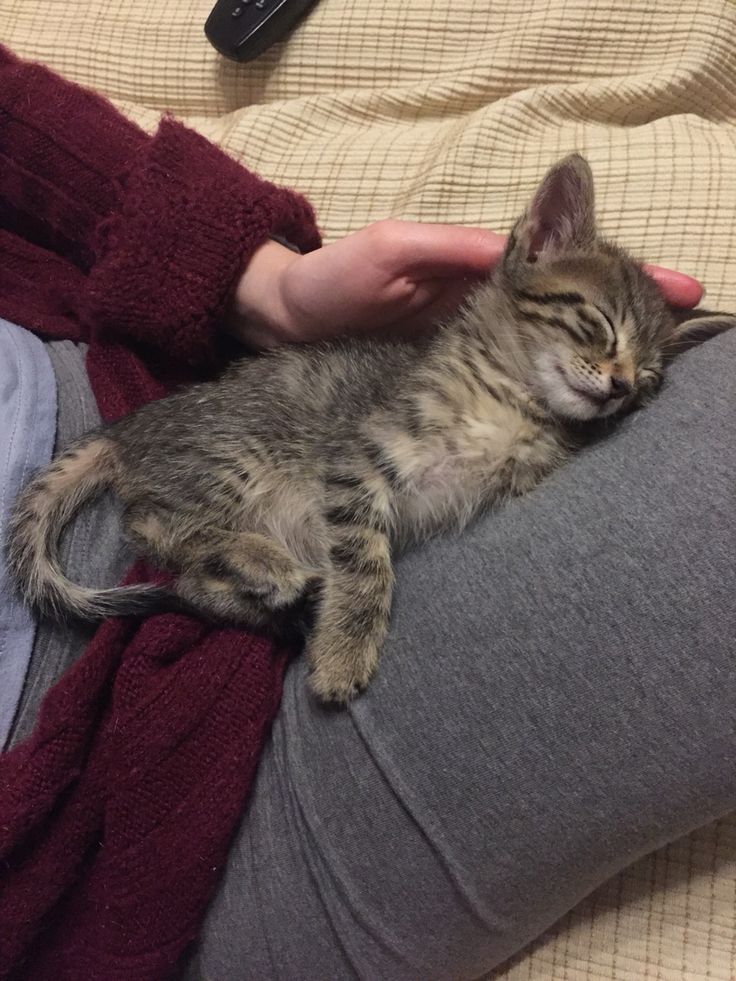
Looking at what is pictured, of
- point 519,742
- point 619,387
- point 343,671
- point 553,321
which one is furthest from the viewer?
point 553,321

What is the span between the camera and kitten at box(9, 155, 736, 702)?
0.87 meters

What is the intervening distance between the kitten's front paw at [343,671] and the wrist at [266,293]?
0.54 meters

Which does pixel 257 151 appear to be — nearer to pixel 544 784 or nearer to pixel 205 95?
pixel 205 95

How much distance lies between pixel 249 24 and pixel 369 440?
3.03ft

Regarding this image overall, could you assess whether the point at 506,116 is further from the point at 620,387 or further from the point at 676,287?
the point at 620,387

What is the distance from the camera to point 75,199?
1.08 metres

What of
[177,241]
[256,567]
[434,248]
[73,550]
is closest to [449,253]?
[434,248]

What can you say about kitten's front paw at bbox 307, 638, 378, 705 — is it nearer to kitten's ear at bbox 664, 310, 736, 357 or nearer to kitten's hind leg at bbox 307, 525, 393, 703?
kitten's hind leg at bbox 307, 525, 393, 703

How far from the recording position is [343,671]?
2.47 ft

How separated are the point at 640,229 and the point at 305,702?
863 millimetres

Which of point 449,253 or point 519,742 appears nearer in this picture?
point 519,742

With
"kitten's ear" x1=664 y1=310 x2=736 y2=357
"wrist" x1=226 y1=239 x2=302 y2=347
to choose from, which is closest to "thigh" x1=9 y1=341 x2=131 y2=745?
"wrist" x1=226 y1=239 x2=302 y2=347

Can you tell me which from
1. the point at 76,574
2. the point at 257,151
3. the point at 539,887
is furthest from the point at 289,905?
the point at 257,151

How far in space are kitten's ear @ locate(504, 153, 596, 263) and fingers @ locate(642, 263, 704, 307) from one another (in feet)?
0.35
